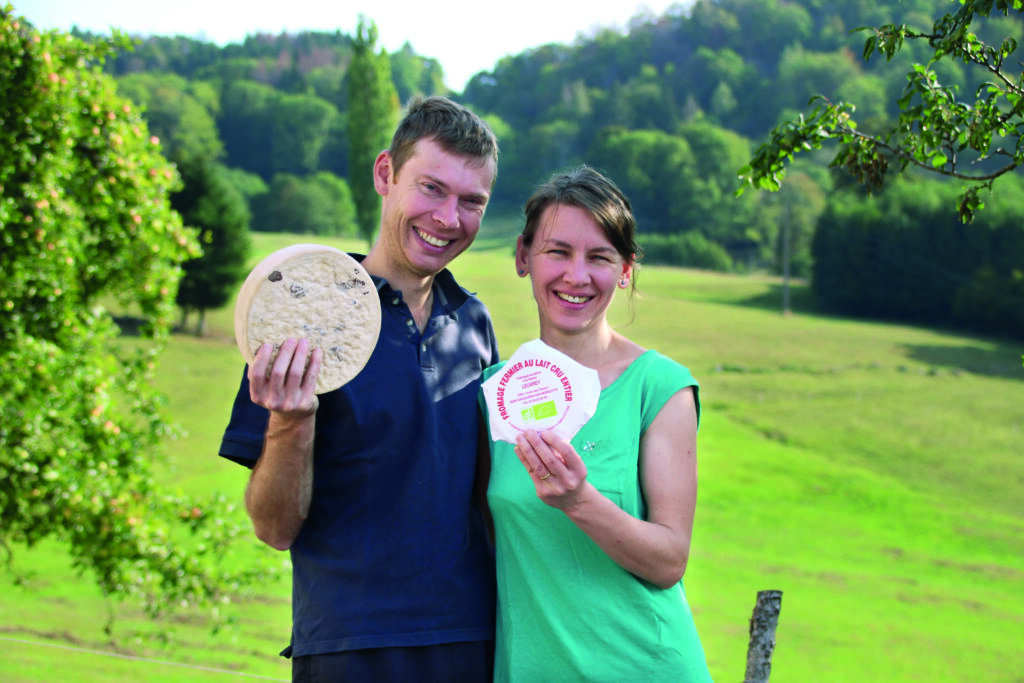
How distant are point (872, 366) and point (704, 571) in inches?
1131

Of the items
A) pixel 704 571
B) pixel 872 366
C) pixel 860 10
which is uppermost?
pixel 860 10

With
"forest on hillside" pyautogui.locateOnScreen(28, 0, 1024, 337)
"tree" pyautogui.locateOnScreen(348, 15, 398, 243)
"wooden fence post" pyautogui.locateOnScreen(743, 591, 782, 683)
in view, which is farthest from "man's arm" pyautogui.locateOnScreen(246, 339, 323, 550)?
"tree" pyautogui.locateOnScreen(348, 15, 398, 243)

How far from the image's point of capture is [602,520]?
2.48 metres

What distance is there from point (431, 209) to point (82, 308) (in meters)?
6.93

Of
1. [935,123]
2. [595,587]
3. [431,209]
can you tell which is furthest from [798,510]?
[595,587]

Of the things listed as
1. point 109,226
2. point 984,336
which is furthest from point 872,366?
point 109,226

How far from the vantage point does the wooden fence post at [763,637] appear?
4.95m

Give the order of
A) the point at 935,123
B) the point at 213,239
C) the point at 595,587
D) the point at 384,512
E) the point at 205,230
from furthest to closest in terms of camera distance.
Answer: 1. the point at 213,239
2. the point at 205,230
3. the point at 935,123
4. the point at 384,512
5. the point at 595,587

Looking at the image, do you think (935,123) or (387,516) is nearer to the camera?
(387,516)

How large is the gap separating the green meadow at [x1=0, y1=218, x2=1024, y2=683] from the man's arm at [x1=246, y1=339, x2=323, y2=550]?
54.9 inches

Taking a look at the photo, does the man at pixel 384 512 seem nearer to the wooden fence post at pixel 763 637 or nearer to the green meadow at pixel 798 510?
the green meadow at pixel 798 510

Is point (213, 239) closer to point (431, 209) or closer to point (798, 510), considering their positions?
point (798, 510)

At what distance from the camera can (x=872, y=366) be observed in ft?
174

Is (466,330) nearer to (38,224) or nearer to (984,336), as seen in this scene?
(38,224)
